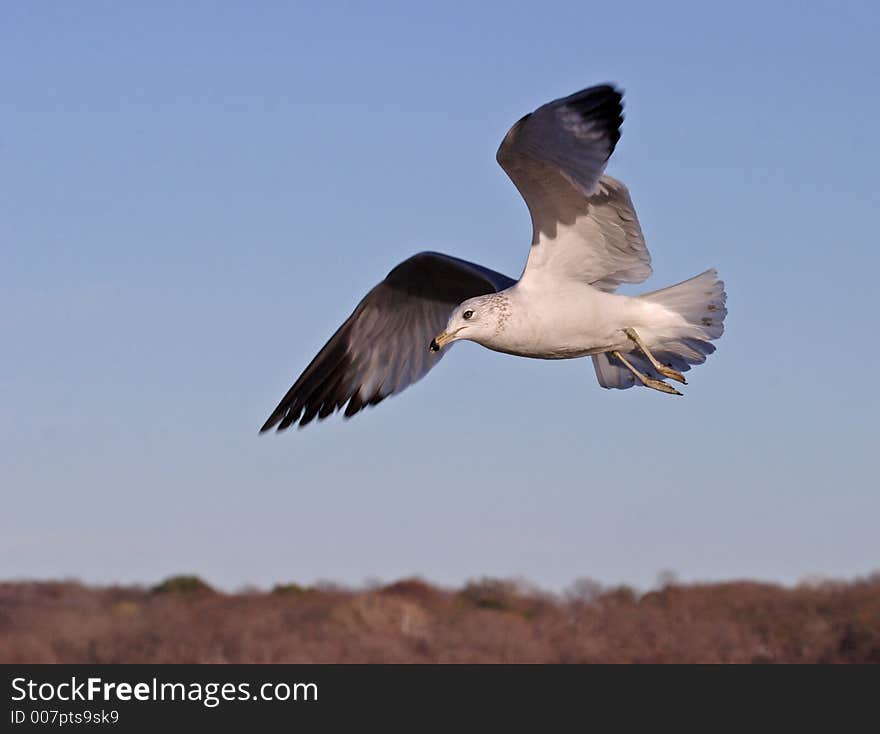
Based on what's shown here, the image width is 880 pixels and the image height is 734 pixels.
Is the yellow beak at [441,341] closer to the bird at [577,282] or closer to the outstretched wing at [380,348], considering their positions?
the bird at [577,282]

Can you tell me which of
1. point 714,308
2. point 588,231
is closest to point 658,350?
point 714,308

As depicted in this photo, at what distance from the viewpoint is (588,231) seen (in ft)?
20.0

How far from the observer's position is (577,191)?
587cm

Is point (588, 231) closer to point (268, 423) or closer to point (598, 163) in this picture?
point (598, 163)

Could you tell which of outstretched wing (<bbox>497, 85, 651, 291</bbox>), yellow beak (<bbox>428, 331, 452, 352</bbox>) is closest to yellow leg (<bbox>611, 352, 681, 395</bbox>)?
outstretched wing (<bbox>497, 85, 651, 291</bbox>)

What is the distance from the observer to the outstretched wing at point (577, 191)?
567cm

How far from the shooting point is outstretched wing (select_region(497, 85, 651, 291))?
5.67m

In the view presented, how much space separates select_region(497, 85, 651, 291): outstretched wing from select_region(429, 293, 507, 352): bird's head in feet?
0.96

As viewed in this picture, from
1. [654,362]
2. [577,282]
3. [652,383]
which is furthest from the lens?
[652,383]

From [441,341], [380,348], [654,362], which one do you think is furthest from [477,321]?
[380,348]

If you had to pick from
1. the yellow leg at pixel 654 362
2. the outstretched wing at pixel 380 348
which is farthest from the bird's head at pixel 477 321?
the outstretched wing at pixel 380 348

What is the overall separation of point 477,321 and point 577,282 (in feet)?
1.84

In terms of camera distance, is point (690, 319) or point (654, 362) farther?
point (690, 319)

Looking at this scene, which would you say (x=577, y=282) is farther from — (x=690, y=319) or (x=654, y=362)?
(x=690, y=319)
